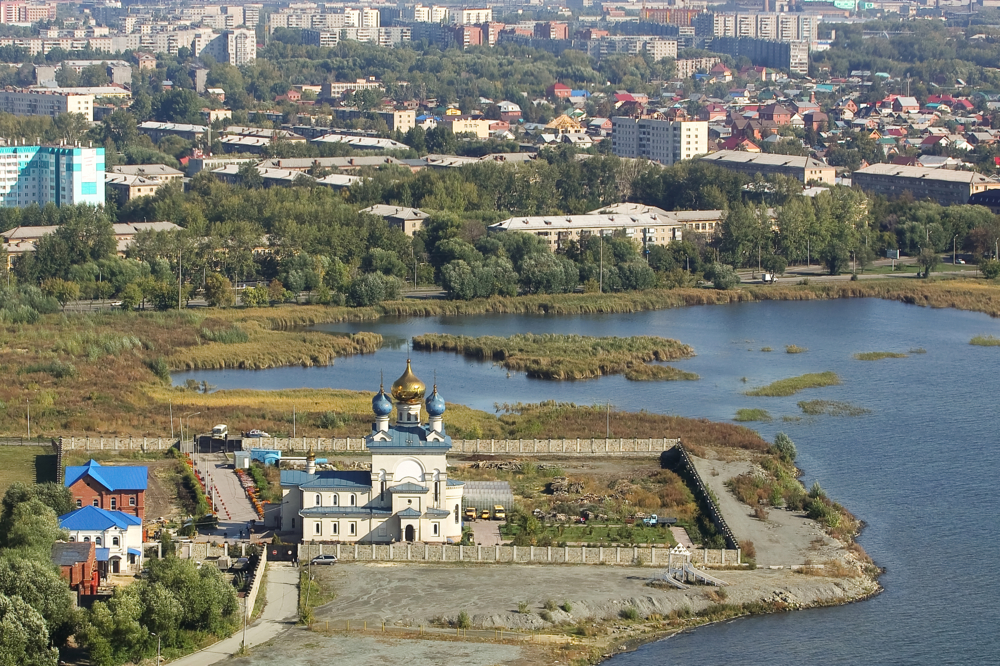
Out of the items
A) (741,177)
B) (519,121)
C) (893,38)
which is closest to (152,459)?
(741,177)

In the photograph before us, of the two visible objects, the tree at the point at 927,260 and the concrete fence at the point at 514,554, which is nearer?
the concrete fence at the point at 514,554

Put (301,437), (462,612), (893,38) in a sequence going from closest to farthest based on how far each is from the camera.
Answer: (462,612) < (301,437) < (893,38)

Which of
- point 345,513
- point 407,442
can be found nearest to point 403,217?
point 407,442

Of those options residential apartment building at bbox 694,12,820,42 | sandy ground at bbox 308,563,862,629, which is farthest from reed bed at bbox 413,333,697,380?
residential apartment building at bbox 694,12,820,42

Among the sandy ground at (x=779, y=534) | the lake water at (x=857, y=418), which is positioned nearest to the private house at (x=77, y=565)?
the lake water at (x=857, y=418)

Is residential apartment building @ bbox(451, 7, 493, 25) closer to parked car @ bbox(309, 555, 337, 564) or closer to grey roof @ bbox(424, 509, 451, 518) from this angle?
grey roof @ bbox(424, 509, 451, 518)

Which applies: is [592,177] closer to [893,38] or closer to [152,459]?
[152,459]

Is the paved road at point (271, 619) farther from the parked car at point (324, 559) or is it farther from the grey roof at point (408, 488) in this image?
the grey roof at point (408, 488)
